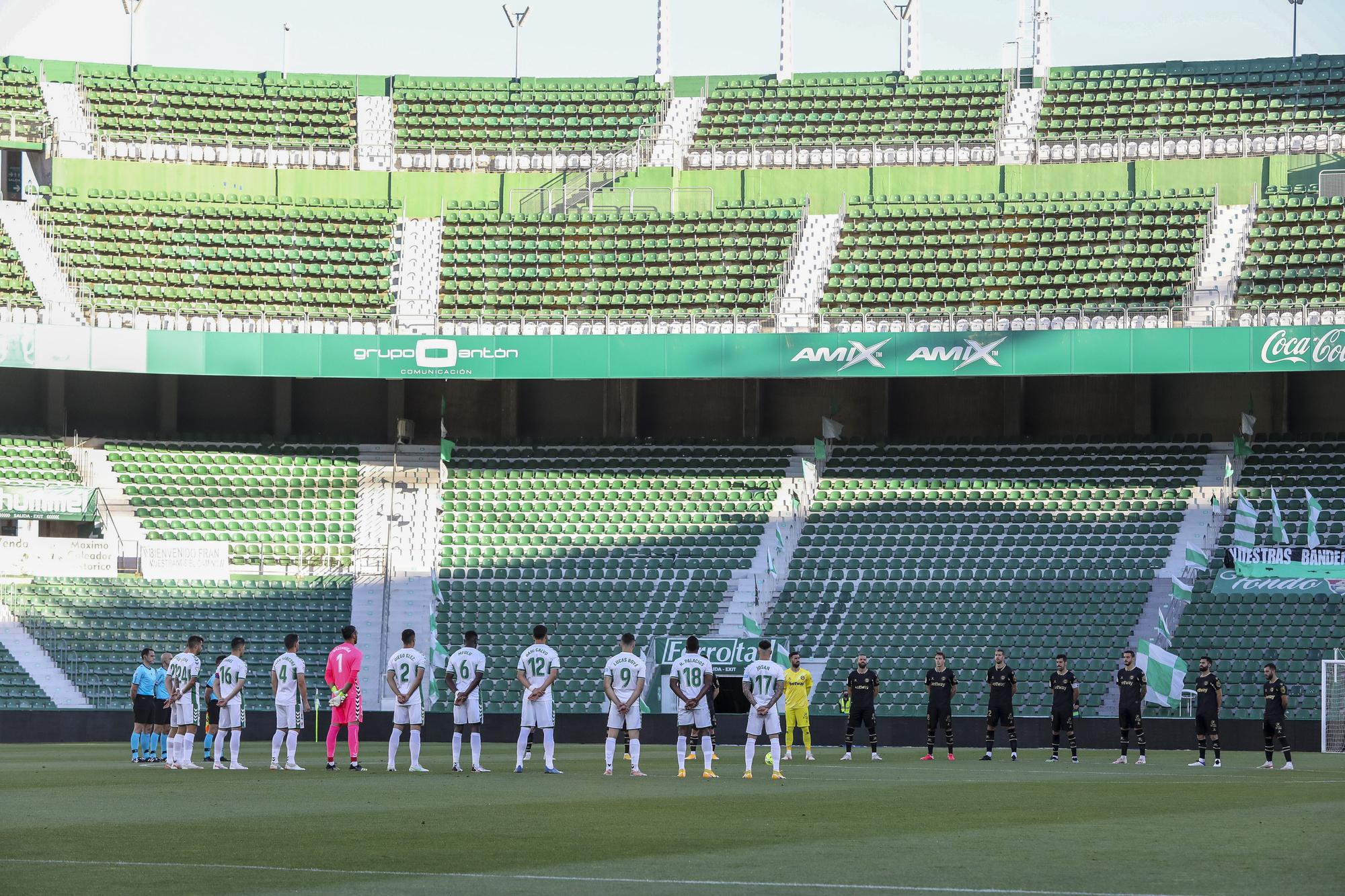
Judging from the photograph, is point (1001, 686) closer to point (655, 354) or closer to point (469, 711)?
point (469, 711)

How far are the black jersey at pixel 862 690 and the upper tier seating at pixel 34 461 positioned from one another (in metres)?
20.7

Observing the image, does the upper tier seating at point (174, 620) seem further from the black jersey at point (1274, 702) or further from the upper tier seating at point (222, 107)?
the black jersey at point (1274, 702)

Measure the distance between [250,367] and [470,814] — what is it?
89.3 ft

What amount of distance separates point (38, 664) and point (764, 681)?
19399 mm

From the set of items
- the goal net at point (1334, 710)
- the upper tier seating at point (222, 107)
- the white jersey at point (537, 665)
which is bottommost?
the goal net at point (1334, 710)

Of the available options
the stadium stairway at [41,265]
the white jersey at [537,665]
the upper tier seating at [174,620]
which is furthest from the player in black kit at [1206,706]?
the stadium stairway at [41,265]

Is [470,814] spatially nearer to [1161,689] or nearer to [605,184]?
[1161,689]

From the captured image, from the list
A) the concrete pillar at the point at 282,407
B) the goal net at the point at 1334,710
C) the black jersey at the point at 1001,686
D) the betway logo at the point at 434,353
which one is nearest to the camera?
the black jersey at the point at 1001,686

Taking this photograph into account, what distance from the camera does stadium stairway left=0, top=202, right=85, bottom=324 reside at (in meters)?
40.7

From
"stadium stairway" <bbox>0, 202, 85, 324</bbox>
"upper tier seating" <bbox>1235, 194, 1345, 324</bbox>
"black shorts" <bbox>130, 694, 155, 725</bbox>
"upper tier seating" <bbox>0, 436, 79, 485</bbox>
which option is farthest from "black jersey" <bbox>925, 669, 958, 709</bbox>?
"stadium stairway" <bbox>0, 202, 85, 324</bbox>

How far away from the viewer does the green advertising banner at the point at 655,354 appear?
38.5 meters

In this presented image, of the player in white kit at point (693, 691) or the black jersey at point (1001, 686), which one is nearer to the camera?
the player in white kit at point (693, 691)

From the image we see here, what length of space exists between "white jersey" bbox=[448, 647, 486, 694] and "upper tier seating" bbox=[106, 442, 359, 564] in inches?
680

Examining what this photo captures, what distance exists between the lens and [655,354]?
132 feet
